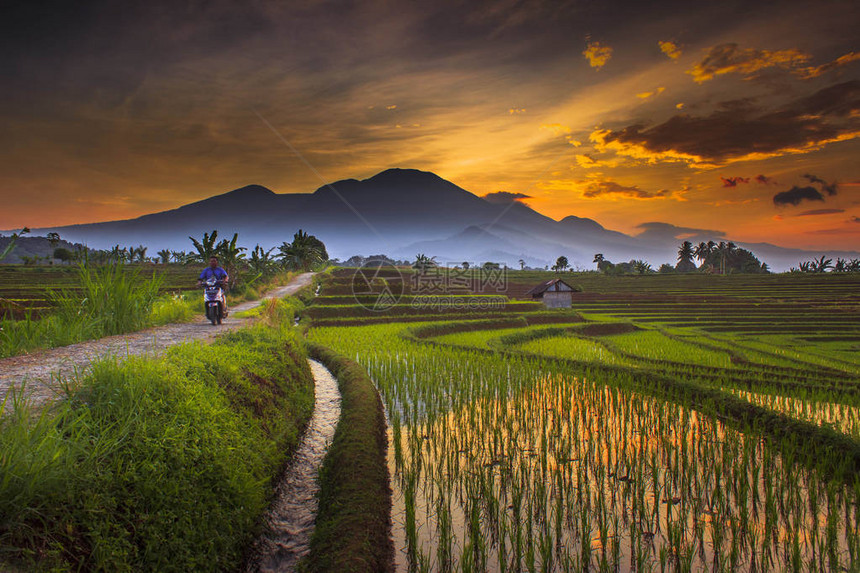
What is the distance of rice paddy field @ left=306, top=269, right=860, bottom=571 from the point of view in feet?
11.2

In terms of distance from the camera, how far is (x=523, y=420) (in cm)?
637

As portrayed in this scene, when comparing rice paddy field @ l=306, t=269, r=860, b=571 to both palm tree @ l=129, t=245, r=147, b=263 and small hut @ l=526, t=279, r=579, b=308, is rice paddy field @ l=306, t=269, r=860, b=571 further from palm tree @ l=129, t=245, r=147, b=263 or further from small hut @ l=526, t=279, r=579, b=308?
small hut @ l=526, t=279, r=579, b=308

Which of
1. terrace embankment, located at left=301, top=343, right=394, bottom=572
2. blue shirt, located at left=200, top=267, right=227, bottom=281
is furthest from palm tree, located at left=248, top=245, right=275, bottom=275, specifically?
terrace embankment, located at left=301, top=343, right=394, bottom=572

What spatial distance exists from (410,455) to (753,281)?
4643 centimetres

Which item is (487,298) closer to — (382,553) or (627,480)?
(627,480)

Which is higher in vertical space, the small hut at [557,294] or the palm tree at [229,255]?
the palm tree at [229,255]

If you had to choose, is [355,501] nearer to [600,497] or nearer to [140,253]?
[600,497]

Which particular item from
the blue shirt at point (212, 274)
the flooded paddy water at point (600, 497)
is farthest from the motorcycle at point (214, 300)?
the flooded paddy water at point (600, 497)

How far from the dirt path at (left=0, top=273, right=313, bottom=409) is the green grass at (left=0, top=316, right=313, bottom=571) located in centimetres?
48

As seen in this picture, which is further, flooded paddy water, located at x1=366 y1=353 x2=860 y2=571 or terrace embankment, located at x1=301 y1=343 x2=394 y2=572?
flooded paddy water, located at x1=366 y1=353 x2=860 y2=571

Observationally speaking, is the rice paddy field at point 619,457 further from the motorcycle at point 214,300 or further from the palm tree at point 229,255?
the palm tree at point 229,255

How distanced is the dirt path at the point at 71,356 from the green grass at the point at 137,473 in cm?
48

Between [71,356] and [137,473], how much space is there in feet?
13.4

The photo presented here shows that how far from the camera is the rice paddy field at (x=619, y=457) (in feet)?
11.2
